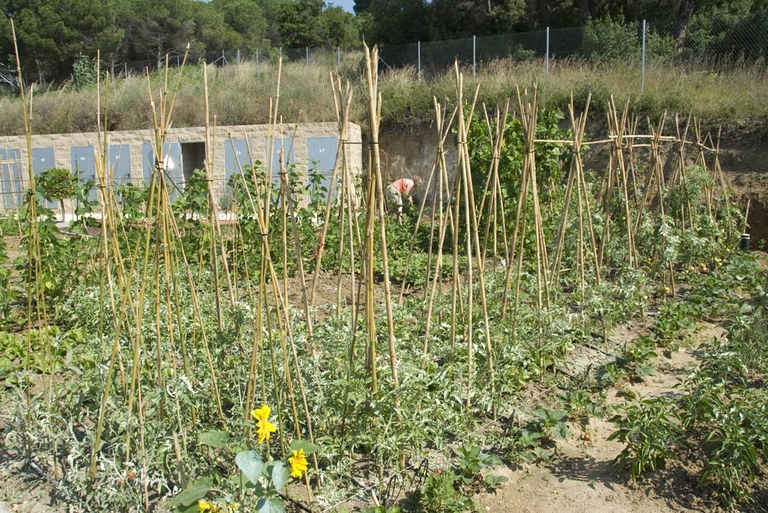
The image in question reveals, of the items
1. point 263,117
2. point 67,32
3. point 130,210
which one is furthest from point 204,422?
point 67,32

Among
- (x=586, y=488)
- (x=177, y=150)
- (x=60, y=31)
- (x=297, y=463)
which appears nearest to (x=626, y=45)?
(x=177, y=150)

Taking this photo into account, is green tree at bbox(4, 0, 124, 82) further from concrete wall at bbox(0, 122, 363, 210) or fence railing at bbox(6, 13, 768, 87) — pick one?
fence railing at bbox(6, 13, 768, 87)

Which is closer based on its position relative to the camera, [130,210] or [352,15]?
[130,210]

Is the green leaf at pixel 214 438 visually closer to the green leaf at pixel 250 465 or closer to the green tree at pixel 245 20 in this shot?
the green leaf at pixel 250 465

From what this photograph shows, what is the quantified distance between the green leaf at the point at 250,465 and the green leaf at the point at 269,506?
0.06 m

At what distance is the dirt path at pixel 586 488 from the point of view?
2.45m

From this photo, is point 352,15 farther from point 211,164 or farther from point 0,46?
point 211,164

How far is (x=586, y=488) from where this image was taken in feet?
8.46

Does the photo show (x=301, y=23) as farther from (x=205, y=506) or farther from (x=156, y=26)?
(x=205, y=506)

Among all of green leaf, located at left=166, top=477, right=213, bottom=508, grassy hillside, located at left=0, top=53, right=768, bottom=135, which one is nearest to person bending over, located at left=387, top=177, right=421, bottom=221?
grassy hillside, located at left=0, top=53, right=768, bottom=135

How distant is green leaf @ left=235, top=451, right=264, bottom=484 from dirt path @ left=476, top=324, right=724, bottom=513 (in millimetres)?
1043

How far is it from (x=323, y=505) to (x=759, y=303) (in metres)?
2.36

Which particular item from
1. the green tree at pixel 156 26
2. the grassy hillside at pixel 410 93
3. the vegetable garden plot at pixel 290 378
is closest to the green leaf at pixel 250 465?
the vegetable garden plot at pixel 290 378

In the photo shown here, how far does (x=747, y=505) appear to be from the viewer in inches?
93.9
